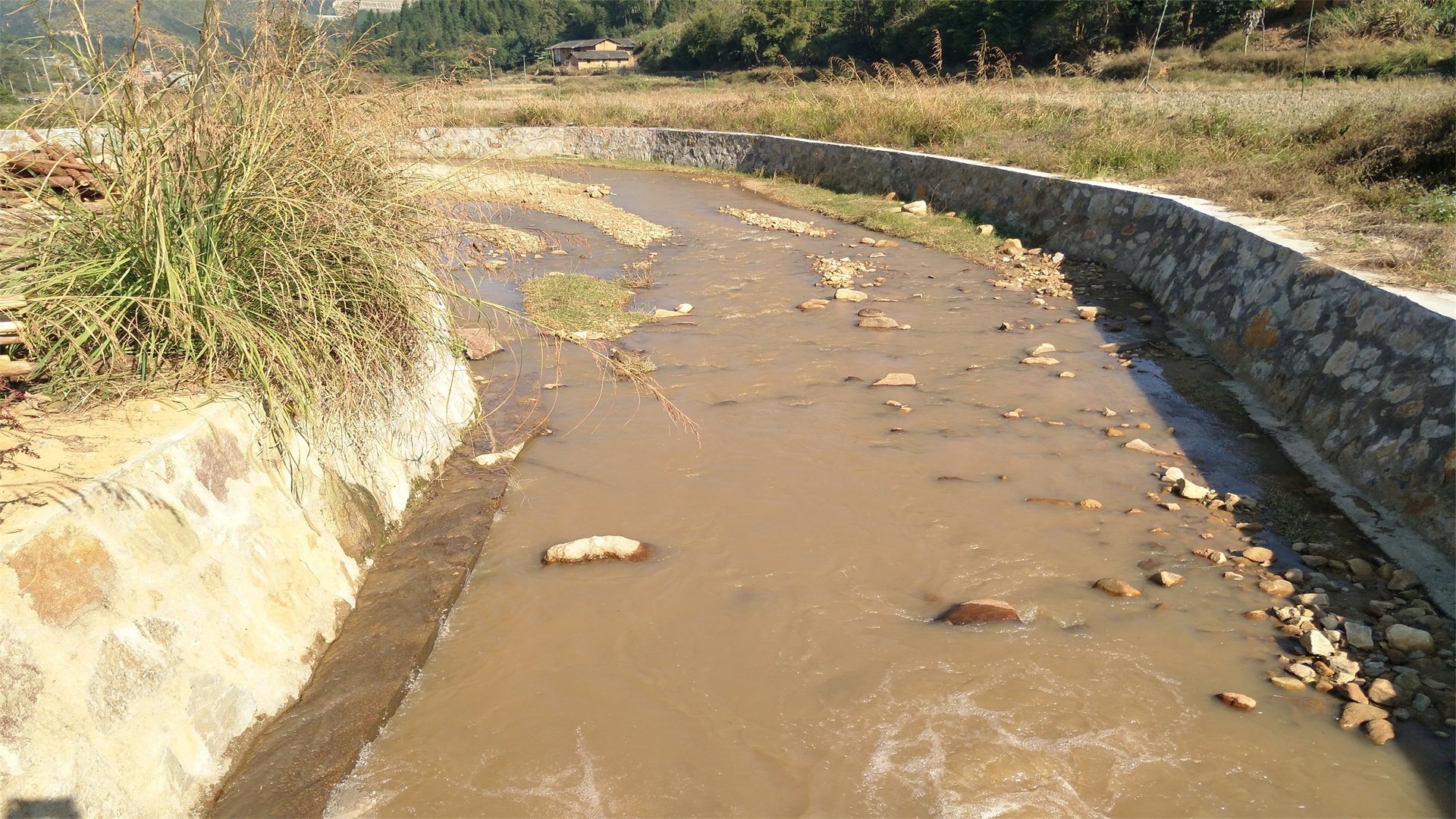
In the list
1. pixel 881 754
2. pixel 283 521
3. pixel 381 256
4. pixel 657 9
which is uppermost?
pixel 657 9

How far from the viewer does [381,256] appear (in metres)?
3.79

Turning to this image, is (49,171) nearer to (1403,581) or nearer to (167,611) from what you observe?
(167,611)

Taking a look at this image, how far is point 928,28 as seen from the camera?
35.3 meters

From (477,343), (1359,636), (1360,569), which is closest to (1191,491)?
(1360,569)

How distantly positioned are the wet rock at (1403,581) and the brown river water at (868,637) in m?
0.37

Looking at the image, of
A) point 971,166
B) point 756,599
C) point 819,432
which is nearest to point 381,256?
point 756,599

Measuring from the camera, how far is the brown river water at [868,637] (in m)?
2.73

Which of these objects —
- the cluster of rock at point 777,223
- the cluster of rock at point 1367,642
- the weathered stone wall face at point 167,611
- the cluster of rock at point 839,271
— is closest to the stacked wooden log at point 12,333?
the weathered stone wall face at point 167,611

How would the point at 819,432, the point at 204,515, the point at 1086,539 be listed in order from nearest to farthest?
the point at 204,515
the point at 1086,539
the point at 819,432

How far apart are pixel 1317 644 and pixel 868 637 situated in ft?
5.48

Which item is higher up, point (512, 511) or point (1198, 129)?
point (1198, 129)

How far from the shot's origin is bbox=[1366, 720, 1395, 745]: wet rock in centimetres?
281

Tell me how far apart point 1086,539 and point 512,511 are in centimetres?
288

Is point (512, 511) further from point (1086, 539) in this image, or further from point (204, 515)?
point (1086, 539)
